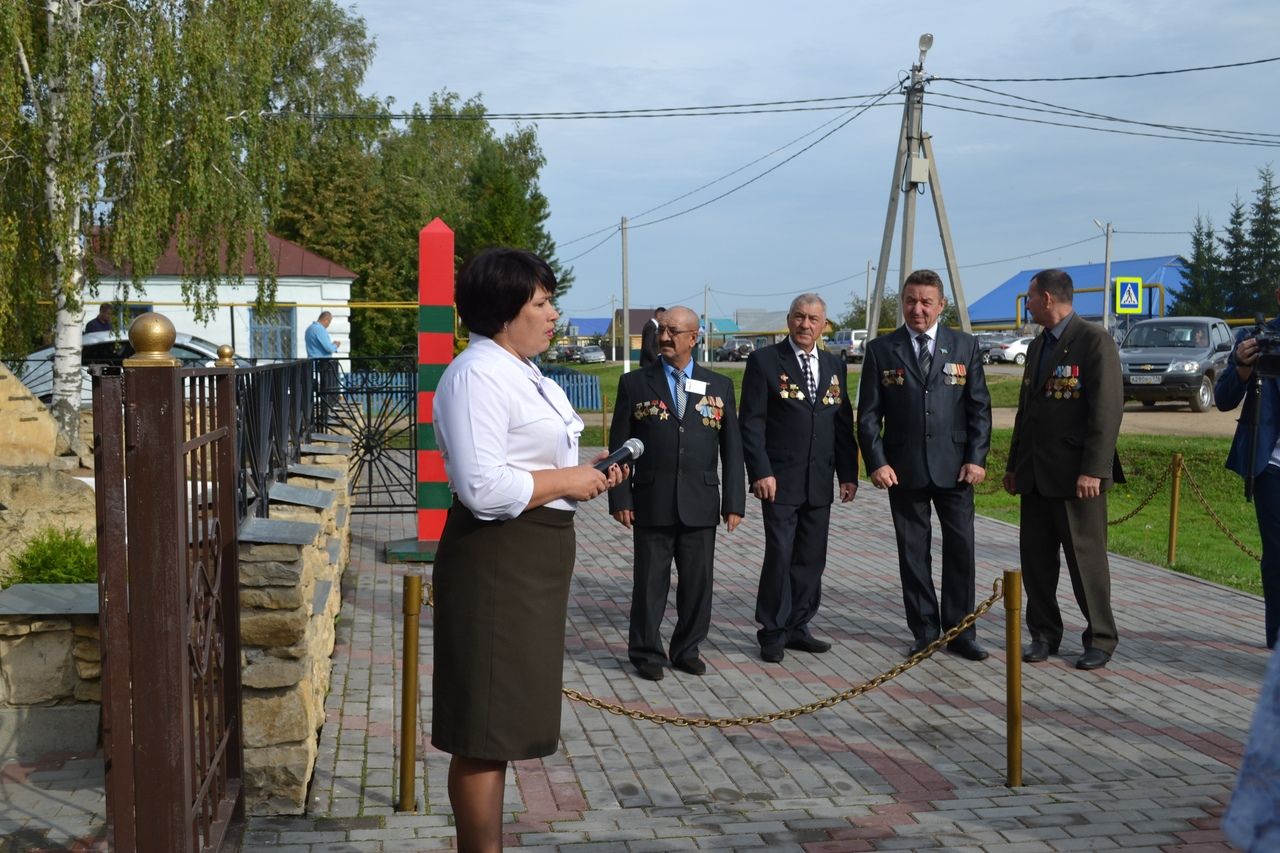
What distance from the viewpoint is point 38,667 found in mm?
4785

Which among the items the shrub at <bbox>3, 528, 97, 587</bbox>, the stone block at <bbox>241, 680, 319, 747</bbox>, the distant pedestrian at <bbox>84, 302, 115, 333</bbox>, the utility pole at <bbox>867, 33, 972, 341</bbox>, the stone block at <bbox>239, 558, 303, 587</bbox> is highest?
the utility pole at <bbox>867, 33, 972, 341</bbox>

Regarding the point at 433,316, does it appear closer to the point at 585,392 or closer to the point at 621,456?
the point at 621,456

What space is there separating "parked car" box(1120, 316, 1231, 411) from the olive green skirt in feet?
76.7

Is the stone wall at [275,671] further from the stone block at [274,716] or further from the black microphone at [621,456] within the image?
the black microphone at [621,456]

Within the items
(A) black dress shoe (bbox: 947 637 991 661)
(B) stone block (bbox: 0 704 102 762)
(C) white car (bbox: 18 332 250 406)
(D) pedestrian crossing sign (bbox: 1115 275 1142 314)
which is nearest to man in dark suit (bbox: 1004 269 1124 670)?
(A) black dress shoe (bbox: 947 637 991 661)

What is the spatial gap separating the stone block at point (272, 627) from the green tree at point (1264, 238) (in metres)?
65.0

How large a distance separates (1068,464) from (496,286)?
4176 mm

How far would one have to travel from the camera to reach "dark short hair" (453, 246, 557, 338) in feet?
10.5

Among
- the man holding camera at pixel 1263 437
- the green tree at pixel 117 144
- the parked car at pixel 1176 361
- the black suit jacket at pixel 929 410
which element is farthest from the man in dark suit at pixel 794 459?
the parked car at pixel 1176 361

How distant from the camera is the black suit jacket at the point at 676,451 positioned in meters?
6.37

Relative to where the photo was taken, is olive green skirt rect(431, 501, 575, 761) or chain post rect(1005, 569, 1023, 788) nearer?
olive green skirt rect(431, 501, 575, 761)

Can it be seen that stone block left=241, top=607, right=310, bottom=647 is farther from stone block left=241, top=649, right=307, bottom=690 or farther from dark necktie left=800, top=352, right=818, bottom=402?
dark necktie left=800, top=352, right=818, bottom=402

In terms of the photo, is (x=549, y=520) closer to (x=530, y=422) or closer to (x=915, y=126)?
(x=530, y=422)

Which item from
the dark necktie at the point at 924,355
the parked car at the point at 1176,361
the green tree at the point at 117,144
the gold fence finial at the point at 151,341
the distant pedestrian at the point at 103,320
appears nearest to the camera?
the gold fence finial at the point at 151,341
